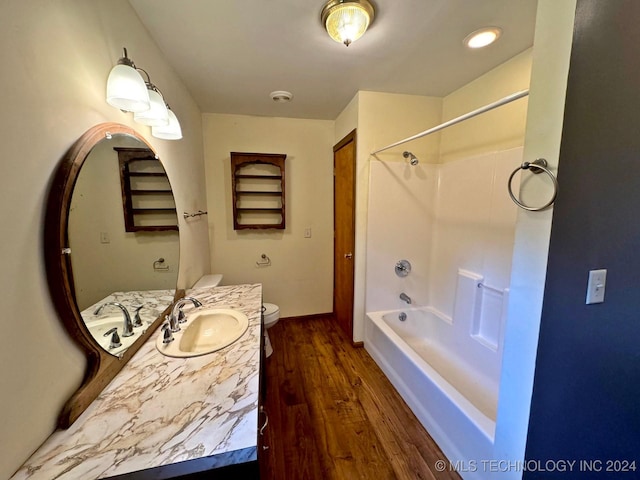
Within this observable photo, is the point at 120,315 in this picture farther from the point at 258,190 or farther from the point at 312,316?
the point at 312,316

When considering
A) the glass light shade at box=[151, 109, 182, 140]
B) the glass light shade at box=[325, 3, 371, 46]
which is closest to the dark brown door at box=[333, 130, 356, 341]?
the glass light shade at box=[325, 3, 371, 46]

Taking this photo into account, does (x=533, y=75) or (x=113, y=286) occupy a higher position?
(x=533, y=75)

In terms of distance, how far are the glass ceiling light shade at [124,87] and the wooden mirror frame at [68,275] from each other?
154 mm

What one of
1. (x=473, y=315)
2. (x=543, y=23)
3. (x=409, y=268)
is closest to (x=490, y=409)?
(x=473, y=315)

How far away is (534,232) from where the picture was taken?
892 mm

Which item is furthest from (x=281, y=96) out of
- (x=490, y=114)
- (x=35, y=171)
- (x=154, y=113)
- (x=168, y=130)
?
(x=35, y=171)

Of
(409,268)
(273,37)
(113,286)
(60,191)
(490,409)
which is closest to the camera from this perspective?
(60,191)

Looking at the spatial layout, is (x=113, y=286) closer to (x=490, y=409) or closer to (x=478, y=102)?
(x=490, y=409)

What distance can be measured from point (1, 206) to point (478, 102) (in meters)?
2.75

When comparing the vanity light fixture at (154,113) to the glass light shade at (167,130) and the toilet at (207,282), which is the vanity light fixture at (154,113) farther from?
the toilet at (207,282)

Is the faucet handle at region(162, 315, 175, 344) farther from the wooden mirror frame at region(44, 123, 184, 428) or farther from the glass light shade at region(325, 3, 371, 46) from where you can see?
the glass light shade at region(325, 3, 371, 46)

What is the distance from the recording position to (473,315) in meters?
2.02

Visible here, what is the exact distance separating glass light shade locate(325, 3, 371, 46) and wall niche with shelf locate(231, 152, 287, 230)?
61.0 inches

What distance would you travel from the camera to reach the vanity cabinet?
1146 mm
